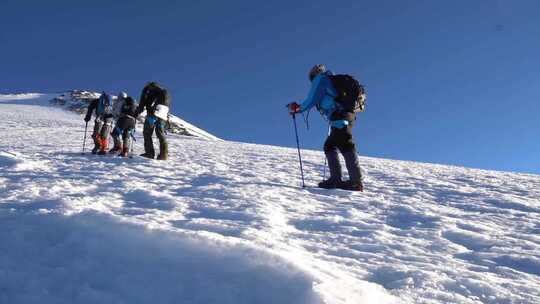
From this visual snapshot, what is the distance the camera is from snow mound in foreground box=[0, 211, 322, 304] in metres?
2.60

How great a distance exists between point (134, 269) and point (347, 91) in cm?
501

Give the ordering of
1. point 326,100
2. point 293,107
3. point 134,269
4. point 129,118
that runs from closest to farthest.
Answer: point 134,269 → point 326,100 → point 293,107 → point 129,118

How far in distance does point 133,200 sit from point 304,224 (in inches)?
86.5

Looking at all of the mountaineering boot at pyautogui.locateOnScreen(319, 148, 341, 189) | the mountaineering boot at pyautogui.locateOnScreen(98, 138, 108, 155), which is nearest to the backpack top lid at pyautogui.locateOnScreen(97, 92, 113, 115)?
the mountaineering boot at pyautogui.locateOnScreen(98, 138, 108, 155)

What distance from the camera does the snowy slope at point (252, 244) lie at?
8.80 feet

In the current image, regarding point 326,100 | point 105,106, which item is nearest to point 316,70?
point 326,100

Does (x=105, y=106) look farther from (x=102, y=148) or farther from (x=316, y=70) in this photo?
(x=316, y=70)

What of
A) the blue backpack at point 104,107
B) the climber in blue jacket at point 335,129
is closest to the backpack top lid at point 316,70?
the climber in blue jacket at point 335,129

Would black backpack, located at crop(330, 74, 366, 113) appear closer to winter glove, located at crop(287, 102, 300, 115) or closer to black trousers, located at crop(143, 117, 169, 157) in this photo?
winter glove, located at crop(287, 102, 300, 115)

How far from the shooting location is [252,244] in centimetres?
317

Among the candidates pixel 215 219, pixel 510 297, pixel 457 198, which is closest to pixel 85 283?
pixel 215 219

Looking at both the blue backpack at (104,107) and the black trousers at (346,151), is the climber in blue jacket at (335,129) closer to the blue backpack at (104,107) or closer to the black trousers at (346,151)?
the black trousers at (346,151)

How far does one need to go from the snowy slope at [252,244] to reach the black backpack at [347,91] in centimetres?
151

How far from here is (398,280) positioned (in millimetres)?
2988
